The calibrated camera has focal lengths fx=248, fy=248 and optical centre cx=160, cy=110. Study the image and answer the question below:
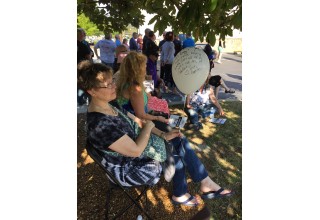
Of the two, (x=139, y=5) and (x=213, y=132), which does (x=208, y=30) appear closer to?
(x=139, y=5)

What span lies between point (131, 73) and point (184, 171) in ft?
3.50

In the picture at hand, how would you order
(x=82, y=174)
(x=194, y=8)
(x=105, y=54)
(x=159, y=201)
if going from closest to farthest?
1. (x=194, y=8)
2. (x=159, y=201)
3. (x=82, y=174)
4. (x=105, y=54)

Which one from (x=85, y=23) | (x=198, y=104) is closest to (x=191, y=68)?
(x=198, y=104)

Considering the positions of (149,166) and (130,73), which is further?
(130,73)

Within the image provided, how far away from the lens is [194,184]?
2.61 metres

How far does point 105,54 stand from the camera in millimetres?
6645

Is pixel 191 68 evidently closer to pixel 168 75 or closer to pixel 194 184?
pixel 194 184

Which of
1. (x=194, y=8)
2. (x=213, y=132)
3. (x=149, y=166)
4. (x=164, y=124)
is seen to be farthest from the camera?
(x=213, y=132)

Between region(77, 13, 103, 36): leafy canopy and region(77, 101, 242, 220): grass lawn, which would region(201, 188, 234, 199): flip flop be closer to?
region(77, 101, 242, 220): grass lawn

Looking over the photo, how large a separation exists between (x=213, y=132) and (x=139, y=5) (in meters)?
2.20

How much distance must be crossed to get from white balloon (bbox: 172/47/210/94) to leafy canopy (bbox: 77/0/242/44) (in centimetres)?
18

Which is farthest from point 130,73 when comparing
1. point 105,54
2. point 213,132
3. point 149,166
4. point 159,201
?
point 105,54

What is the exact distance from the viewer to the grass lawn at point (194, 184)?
2238 mm

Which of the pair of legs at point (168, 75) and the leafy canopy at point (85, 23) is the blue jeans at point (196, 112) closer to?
the leafy canopy at point (85, 23)
